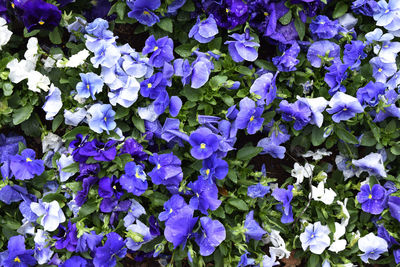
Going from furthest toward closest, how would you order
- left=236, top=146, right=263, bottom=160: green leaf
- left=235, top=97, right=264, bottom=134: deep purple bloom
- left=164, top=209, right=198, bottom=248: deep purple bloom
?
left=236, top=146, right=263, bottom=160: green leaf, left=235, top=97, right=264, bottom=134: deep purple bloom, left=164, top=209, right=198, bottom=248: deep purple bloom

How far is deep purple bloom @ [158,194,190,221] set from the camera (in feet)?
7.95

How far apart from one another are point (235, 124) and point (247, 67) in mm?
338

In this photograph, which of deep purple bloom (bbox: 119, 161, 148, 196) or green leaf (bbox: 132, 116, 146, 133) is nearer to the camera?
deep purple bloom (bbox: 119, 161, 148, 196)

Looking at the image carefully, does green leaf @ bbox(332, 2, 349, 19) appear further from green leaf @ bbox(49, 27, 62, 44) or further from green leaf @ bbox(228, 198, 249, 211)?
green leaf @ bbox(49, 27, 62, 44)

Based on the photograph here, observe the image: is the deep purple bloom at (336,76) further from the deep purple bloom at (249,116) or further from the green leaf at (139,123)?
the green leaf at (139,123)

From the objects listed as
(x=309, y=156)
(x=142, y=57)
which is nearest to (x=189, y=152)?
(x=142, y=57)

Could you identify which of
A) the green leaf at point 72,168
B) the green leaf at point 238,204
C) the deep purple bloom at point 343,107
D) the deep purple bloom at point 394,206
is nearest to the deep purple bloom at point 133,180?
the green leaf at point 72,168

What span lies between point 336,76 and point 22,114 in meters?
1.62

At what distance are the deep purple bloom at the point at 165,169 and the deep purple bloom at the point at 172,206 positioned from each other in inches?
3.6

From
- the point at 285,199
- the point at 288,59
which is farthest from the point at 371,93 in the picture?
the point at 285,199

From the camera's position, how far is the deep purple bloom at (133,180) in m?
2.37

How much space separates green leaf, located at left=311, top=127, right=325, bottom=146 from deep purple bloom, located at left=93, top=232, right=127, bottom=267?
1104 millimetres

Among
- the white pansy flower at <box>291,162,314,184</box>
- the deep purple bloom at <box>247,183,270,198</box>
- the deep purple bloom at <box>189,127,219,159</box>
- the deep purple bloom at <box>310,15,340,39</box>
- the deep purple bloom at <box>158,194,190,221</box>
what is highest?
the deep purple bloom at <box>310,15,340,39</box>

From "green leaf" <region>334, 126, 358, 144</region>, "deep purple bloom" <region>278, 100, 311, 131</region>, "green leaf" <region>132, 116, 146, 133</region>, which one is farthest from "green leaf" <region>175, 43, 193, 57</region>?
"green leaf" <region>334, 126, 358, 144</region>
